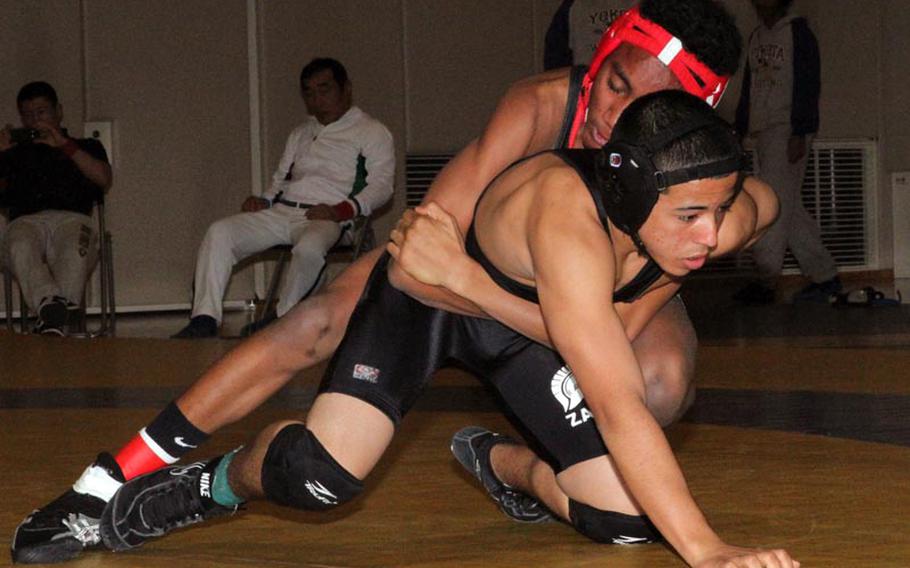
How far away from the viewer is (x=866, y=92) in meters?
11.8

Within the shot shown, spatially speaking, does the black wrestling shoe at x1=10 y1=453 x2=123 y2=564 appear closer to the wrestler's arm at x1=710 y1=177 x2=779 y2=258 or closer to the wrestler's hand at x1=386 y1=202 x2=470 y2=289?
the wrestler's hand at x1=386 y1=202 x2=470 y2=289

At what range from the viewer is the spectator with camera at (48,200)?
7180 millimetres

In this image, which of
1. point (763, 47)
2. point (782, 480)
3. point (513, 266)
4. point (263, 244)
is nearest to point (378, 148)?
point (263, 244)

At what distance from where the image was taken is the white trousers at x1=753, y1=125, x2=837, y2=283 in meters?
7.99

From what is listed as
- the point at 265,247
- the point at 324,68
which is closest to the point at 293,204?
the point at 265,247

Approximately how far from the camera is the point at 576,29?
20.8 feet

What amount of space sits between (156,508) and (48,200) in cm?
513

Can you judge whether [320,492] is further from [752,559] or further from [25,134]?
[25,134]

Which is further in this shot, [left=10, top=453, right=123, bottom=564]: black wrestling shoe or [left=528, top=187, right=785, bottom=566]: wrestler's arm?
[left=10, top=453, right=123, bottom=564]: black wrestling shoe

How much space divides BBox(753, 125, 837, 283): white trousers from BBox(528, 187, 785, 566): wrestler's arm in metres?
5.92

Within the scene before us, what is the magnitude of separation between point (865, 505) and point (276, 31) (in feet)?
23.5

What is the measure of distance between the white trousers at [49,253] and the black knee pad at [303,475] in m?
4.84

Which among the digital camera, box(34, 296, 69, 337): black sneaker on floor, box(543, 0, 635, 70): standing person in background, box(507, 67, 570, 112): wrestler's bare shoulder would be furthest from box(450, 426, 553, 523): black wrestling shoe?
the digital camera

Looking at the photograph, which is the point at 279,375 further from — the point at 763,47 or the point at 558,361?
the point at 763,47
